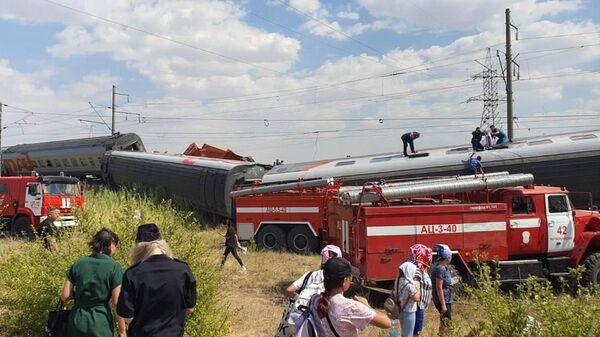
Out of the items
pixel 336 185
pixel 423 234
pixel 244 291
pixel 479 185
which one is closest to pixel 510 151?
pixel 336 185

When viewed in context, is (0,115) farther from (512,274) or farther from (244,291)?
(512,274)

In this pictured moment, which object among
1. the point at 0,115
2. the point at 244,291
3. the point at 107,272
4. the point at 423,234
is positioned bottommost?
the point at 244,291

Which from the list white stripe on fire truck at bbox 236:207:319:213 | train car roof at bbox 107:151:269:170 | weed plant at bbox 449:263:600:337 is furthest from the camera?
train car roof at bbox 107:151:269:170

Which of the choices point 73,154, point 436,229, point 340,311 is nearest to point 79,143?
point 73,154

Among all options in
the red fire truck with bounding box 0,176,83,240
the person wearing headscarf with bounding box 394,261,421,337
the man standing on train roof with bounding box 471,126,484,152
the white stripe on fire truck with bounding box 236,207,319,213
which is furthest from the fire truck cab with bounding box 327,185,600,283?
the red fire truck with bounding box 0,176,83,240

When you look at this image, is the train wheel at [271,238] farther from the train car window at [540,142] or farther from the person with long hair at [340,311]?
Result: the person with long hair at [340,311]

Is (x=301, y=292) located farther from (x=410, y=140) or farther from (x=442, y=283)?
(x=410, y=140)

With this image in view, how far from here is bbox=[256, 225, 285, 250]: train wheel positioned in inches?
651

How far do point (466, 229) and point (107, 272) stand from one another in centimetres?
727

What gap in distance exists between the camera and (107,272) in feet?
14.5

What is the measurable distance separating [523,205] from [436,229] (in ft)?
6.61

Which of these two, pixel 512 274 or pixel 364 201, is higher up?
pixel 364 201

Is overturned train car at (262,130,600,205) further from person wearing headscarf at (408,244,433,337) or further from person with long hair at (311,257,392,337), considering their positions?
person with long hair at (311,257,392,337)

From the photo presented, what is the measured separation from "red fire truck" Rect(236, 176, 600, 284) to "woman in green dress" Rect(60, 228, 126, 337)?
5950mm
